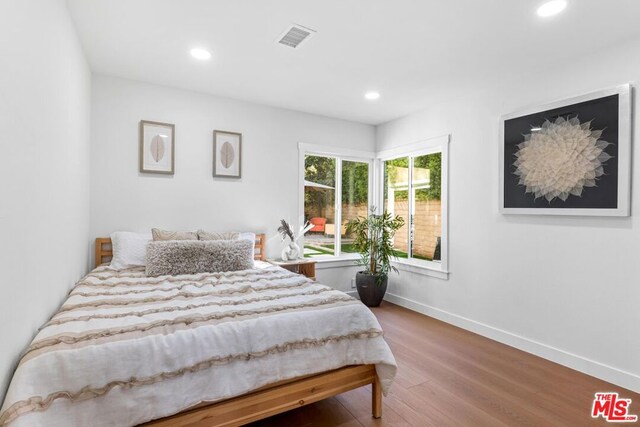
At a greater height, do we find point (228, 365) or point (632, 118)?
point (632, 118)

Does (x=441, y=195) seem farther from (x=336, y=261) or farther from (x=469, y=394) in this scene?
(x=469, y=394)

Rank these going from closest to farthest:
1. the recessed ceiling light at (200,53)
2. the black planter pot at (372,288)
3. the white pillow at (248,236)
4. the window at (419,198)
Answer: the recessed ceiling light at (200,53)
the white pillow at (248,236)
the window at (419,198)
the black planter pot at (372,288)

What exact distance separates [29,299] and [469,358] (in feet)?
10.3

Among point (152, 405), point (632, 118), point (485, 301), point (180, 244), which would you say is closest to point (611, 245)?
point (632, 118)

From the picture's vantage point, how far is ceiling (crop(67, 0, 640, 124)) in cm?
212

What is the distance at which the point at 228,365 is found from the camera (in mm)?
1587

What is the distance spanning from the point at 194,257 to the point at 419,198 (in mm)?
2939

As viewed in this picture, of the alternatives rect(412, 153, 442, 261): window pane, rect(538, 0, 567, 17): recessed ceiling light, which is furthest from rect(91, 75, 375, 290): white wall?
rect(538, 0, 567, 17): recessed ceiling light

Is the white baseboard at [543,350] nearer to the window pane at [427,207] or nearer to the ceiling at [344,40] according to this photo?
the window pane at [427,207]

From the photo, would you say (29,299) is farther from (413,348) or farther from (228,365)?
(413,348)

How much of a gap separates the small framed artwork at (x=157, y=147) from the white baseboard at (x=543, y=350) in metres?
3.44

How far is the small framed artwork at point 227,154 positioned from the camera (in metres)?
3.77

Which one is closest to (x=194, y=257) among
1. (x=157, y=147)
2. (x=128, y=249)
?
(x=128, y=249)

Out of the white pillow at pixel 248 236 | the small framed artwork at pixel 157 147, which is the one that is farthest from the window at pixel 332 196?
the small framed artwork at pixel 157 147
